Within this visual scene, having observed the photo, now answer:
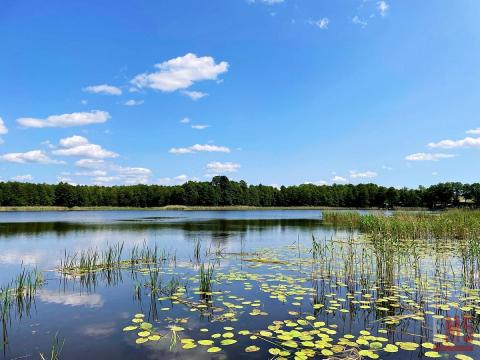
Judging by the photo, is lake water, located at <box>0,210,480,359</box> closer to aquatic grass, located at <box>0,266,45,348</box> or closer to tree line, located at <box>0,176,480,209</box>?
aquatic grass, located at <box>0,266,45,348</box>

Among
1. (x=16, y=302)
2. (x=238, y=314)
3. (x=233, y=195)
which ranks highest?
(x=233, y=195)

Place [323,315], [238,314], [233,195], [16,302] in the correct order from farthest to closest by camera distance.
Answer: [233,195] → [16,302] → [238,314] → [323,315]

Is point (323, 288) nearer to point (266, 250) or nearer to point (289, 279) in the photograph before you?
point (289, 279)

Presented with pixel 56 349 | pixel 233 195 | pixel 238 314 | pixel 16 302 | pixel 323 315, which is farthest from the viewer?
pixel 233 195

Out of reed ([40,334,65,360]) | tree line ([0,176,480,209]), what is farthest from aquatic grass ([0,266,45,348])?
tree line ([0,176,480,209])

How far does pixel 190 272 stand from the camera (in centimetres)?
1269

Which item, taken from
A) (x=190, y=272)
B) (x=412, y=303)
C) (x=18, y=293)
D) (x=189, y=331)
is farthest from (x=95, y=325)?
(x=412, y=303)

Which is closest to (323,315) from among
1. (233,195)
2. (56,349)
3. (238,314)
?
(238,314)

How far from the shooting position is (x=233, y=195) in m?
129

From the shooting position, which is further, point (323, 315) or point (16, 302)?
point (16, 302)

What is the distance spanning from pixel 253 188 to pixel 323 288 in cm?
12789

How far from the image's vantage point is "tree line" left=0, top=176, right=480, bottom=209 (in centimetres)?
10870

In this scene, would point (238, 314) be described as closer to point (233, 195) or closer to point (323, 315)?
point (323, 315)

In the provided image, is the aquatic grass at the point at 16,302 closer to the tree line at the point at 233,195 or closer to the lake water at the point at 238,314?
the lake water at the point at 238,314
